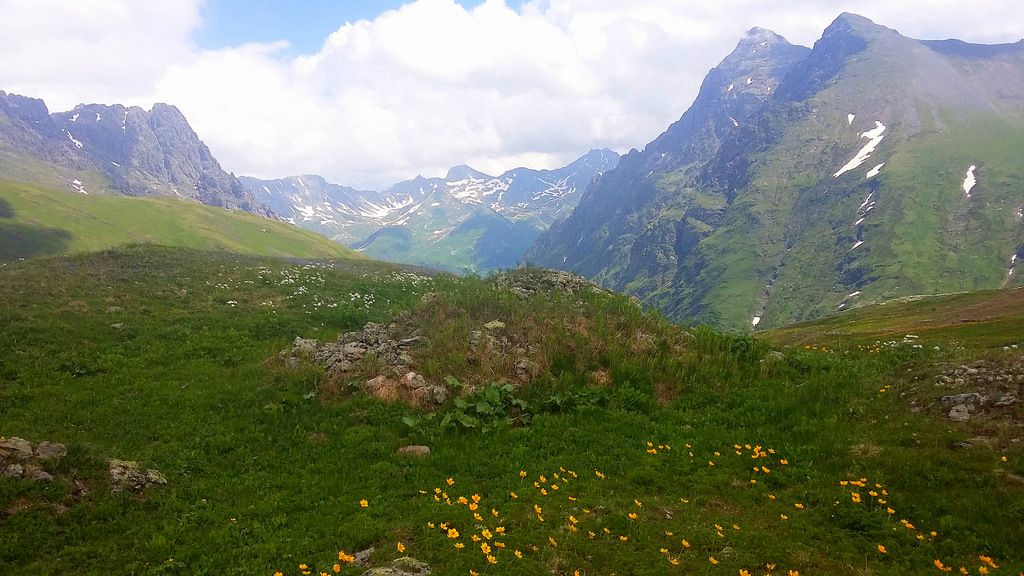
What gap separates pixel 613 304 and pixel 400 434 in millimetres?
13963

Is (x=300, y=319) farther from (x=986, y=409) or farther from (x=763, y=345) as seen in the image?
(x=986, y=409)

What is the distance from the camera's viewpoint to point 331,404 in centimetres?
1827

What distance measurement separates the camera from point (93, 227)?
16288 centimetres

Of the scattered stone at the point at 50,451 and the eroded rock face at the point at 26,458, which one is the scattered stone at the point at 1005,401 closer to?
the eroded rock face at the point at 26,458

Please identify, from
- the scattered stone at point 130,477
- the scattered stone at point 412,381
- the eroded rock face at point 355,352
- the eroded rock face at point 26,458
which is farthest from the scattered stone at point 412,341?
the eroded rock face at point 26,458

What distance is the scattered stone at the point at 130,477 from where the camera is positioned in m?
12.0

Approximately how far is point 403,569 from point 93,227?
20292cm

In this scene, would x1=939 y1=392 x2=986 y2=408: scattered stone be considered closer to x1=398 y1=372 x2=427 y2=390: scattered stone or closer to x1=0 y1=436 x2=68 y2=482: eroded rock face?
x1=398 y1=372 x2=427 y2=390: scattered stone

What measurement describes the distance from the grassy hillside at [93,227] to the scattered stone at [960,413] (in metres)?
165

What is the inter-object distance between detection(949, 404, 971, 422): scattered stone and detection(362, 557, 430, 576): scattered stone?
15.0 meters

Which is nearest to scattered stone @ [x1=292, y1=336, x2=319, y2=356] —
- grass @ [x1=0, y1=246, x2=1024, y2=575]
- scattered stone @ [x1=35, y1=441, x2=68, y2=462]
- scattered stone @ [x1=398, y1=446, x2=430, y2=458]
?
grass @ [x1=0, y1=246, x2=1024, y2=575]

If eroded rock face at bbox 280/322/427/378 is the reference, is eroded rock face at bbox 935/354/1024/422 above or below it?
above

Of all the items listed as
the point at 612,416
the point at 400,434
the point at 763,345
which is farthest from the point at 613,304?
the point at 400,434

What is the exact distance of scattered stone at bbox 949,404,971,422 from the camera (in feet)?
47.2
